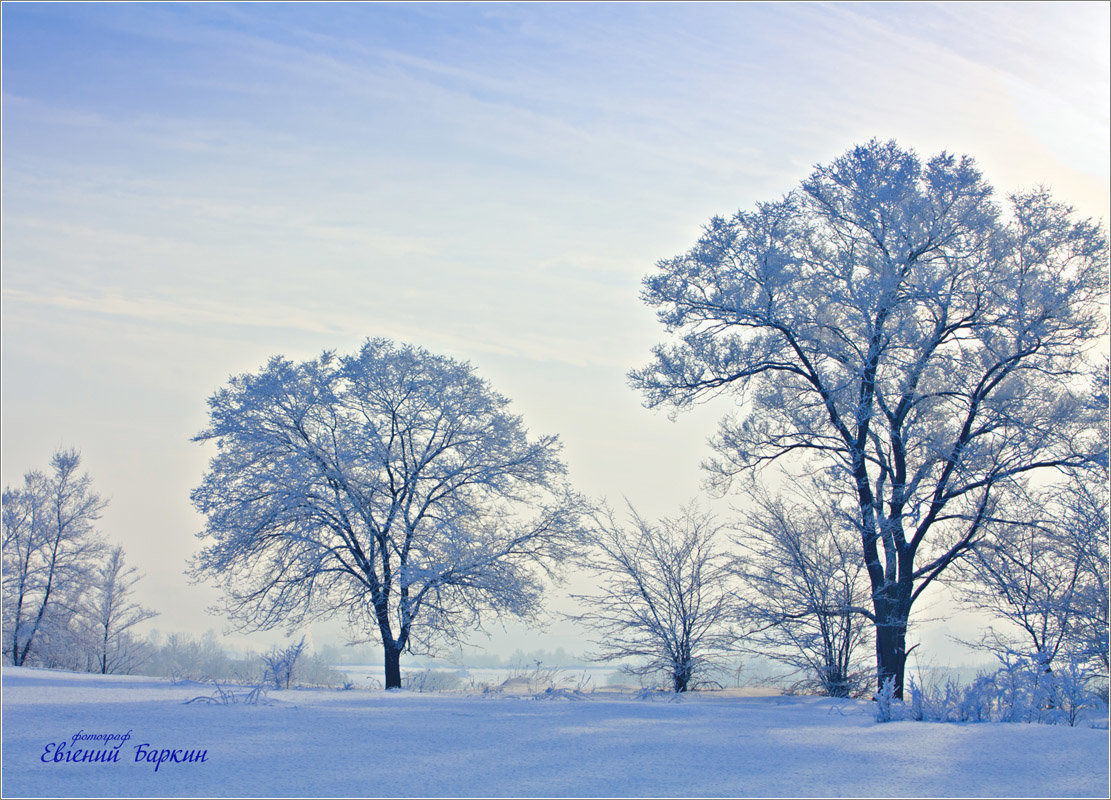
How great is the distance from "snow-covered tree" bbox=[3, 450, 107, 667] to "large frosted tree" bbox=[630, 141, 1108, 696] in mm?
21125

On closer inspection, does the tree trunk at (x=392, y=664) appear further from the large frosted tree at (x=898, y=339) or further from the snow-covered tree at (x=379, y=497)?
the large frosted tree at (x=898, y=339)

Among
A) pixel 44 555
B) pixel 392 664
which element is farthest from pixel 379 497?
pixel 44 555

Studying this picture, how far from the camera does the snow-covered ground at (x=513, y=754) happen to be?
4977 millimetres

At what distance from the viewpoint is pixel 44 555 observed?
26.2 metres

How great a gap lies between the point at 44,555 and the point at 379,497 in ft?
50.1

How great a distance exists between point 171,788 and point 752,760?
12.0ft

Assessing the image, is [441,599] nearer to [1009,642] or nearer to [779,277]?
[779,277]

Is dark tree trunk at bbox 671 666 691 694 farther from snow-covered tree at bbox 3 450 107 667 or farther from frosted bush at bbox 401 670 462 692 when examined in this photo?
snow-covered tree at bbox 3 450 107 667

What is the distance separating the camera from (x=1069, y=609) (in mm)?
13305

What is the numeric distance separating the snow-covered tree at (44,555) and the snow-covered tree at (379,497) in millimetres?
12586

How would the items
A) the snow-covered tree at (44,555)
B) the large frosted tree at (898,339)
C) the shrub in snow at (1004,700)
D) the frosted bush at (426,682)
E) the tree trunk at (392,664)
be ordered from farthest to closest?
the snow-covered tree at (44,555) < the tree trunk at (392,664) < the frosted bush at (426,682) < the large frosted tree at (898,339) < the shrub in snow at (1004,700)

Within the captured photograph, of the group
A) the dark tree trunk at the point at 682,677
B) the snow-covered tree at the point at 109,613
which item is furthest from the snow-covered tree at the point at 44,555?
the dark tree trunk at the point at 682,677

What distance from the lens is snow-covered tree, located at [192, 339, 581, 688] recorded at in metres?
16.3

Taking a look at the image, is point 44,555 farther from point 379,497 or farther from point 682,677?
point 682,677
